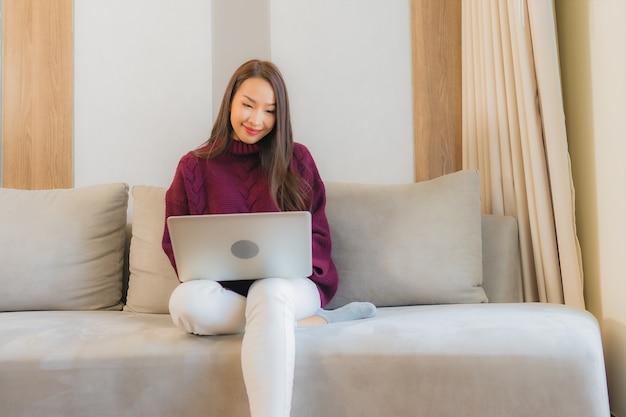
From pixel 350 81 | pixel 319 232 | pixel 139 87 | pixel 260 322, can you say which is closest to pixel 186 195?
pixel 319 232

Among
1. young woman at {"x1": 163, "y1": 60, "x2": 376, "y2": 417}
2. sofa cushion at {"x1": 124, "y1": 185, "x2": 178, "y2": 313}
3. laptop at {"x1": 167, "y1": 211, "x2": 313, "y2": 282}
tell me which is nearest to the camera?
laptop at {"x1": 167, "y1": 211, "x2": 313, "y2": 282}

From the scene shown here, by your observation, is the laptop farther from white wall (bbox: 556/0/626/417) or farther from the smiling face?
white wall (bbox: 556/0/626/417)

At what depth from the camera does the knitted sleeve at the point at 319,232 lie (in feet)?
5.98

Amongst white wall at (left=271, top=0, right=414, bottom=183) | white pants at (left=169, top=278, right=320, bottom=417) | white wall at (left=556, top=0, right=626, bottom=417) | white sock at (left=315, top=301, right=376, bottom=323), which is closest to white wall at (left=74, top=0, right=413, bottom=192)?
white wall at (left=271, top=0, right=414, bottom=183)

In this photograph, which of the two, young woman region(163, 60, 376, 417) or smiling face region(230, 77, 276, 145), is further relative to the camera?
smiling face region(230, 77, 276, 145)

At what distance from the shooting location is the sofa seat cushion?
135 cm

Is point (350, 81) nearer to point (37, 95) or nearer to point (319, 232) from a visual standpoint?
point (319, 232)

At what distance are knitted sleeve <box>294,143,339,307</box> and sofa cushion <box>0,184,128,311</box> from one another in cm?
67

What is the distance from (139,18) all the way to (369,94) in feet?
3.12

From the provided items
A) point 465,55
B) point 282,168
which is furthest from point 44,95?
point 465,55

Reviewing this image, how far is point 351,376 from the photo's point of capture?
4.51 feet

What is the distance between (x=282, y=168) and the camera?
192 centimetres

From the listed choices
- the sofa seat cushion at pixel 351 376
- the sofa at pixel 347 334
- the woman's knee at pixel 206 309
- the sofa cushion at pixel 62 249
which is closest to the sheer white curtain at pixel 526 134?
the sofa at pixel 347 334

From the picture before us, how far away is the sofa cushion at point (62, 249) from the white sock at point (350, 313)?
0.80 m
